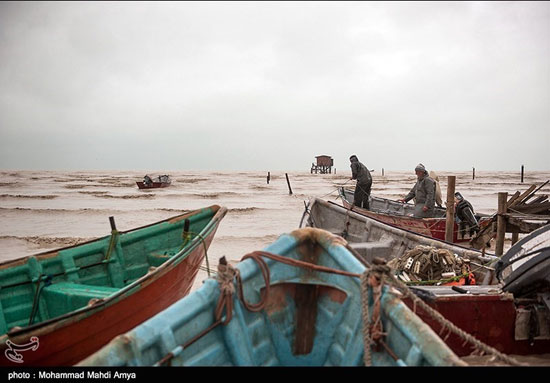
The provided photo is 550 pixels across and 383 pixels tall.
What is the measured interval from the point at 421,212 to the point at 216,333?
8.75 meters

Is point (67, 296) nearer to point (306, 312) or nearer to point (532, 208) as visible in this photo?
point (306, 312)

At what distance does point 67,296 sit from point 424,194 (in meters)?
8.76

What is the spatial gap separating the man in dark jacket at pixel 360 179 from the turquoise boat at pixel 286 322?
8855 mm

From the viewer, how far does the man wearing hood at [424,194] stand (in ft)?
31.0

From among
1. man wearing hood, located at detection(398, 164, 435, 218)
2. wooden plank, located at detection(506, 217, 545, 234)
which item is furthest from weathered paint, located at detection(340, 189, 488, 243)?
wooden plank, located at detection(506, 217, 545, 234)

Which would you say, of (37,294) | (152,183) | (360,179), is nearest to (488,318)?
(37,294)

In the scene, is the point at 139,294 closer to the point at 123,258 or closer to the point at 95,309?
the point at 95,309

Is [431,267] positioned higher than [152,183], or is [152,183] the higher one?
[152,183]

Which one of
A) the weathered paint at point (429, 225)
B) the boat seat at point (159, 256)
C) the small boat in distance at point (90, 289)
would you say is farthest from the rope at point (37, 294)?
the weathered paint at point (429, 225)

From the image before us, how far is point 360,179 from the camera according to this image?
1191 centimetres

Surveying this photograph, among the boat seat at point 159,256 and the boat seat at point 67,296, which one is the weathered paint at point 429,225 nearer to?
the boat seat at point 159,256

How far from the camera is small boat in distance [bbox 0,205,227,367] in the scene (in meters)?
3.39
